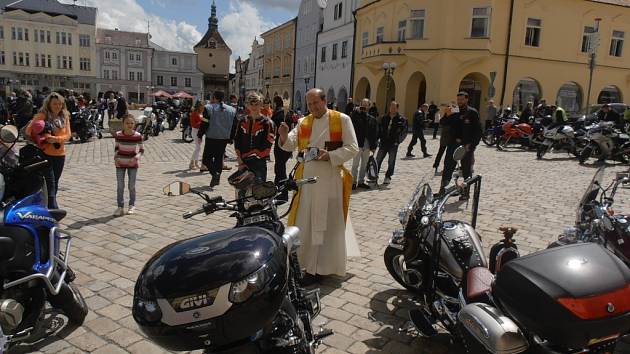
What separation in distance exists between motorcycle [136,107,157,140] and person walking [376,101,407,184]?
11.1 metres

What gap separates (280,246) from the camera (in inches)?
86.0

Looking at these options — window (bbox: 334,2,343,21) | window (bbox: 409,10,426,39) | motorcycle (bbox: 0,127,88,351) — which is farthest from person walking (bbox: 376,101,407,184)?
window (bbox: 334,2,343,21)

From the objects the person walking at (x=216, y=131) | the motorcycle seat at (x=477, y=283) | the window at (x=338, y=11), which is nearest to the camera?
the motorcycle seat at (x=477, y=283)

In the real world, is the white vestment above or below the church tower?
below

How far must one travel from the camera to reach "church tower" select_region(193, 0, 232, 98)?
97812 mm

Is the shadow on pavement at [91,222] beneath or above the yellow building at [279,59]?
beneath

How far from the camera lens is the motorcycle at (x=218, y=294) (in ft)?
5.96

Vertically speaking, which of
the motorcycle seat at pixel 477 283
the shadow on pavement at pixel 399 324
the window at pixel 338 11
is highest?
the window at pixel 338 11

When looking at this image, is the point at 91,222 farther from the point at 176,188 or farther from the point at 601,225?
the point at 601,225

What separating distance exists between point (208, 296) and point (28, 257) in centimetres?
213

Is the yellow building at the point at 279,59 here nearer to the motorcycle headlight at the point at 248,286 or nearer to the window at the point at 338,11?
the window at the point at 338,11

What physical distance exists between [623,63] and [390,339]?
34971mm

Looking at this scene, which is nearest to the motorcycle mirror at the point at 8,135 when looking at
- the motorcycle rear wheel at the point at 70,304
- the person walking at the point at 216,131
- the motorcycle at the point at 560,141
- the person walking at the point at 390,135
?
the motorcycle rear wheel at the point at 70,304

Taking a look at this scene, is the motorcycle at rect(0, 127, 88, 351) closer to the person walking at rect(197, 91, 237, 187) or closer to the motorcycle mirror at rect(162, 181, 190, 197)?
the motorcycle mirror at rect(162, 181, 190, 197)
